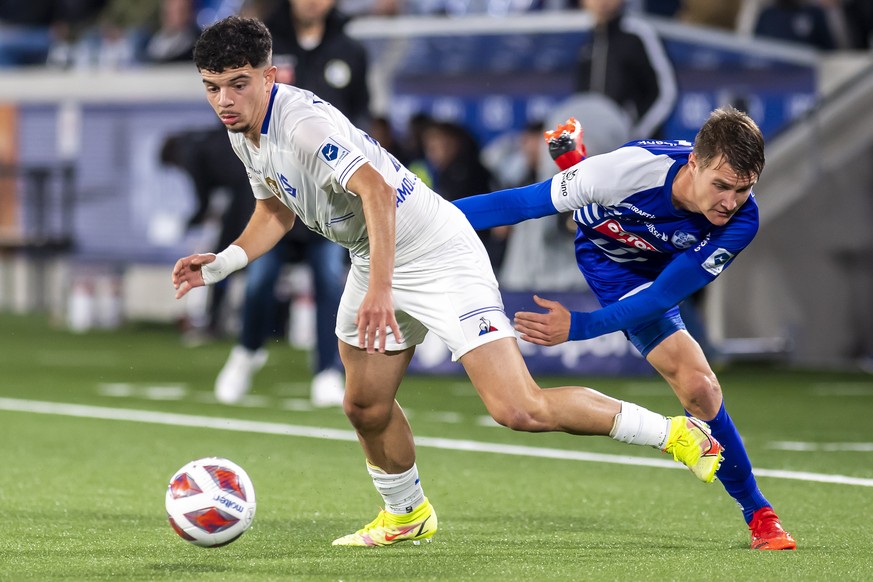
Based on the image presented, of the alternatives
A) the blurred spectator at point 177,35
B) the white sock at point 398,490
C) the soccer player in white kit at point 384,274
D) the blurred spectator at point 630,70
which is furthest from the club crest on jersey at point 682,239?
the blurred spectator at point 177,35

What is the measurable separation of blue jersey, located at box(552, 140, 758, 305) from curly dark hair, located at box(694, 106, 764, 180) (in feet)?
0.80

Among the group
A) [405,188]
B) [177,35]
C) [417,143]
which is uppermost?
[405,188]

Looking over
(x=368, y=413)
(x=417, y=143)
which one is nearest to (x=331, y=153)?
(x=368, y=413)

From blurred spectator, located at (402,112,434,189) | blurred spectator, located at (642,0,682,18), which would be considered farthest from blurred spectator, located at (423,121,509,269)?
blurred spectator, located at (642,0,682,18)

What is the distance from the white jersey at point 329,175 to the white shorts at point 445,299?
0.19 ft

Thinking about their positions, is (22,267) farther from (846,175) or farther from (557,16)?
(846,175)

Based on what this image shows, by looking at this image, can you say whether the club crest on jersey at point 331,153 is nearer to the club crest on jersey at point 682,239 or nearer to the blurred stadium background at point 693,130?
the club crest on jersey at point 682,239

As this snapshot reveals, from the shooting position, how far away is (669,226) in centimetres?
593

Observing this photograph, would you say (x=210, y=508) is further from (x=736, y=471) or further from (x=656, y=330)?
(x=736, y=471)

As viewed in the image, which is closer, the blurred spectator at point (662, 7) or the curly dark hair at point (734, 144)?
the curly dark hair at point (734, 144)

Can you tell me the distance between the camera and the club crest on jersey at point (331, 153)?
5.37 meters

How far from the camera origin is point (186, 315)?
18641 mm

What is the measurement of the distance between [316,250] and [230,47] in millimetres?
5409

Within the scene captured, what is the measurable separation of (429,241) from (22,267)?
1904 cm
